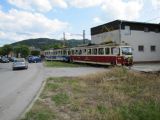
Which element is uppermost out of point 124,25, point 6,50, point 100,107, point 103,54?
point 124,25

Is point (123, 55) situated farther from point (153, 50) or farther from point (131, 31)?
point (153, 50)

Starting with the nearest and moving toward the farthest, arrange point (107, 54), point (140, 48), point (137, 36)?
1. point (107, 54)
2. point (137, 36)
3. point (140, 48)

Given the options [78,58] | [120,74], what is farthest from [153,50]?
[120,74]

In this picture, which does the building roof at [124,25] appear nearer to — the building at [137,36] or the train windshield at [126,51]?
the building at [137,36]

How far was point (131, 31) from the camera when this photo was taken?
48.5 meters

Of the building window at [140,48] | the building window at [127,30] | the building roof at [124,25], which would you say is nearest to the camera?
the building roof at [124,25]

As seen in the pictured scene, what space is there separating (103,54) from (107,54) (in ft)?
3.72

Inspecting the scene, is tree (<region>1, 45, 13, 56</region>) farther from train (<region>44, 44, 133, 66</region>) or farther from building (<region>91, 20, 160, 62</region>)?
building (<region>91, 20, 160, 62</region>)

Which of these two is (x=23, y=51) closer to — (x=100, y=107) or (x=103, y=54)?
(x=103, y=54)

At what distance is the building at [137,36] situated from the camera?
4744 cm

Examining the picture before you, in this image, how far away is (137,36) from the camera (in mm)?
49312

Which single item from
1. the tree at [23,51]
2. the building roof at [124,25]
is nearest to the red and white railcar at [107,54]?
the building roof at [124,25]

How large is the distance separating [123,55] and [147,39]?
16.8m

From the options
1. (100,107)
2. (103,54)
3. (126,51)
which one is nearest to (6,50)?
(103,54)
